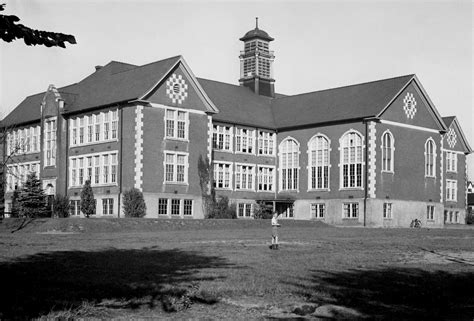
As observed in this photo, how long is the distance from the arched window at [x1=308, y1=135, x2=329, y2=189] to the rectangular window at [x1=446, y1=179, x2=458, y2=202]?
717 inches

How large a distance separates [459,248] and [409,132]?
31933 mm

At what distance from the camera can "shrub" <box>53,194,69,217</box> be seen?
53.1 m

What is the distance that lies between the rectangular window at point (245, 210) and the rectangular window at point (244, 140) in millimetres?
4400

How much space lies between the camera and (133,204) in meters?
47.8

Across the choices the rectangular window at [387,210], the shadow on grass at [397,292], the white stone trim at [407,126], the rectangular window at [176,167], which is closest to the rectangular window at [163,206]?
the rectangular window at [176,167]

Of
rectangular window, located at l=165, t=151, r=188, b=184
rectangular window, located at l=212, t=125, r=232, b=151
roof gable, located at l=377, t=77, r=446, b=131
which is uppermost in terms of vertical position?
roof gable, located at l=377, t=77, r=446, b=131

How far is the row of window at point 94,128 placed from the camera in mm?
51000

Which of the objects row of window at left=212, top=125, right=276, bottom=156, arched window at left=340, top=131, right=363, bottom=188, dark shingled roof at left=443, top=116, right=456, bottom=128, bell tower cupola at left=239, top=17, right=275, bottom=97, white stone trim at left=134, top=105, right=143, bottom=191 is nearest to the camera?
white stone trim at left=134, top=105, right=143, bottom=191

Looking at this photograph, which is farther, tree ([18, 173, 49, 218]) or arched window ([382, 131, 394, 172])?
arched window ([382, 131, 394, 172])

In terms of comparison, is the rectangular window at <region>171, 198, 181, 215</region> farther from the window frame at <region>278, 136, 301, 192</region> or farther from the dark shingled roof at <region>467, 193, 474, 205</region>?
the dark shingled roof at <region>467, 193, 474, 205</region>

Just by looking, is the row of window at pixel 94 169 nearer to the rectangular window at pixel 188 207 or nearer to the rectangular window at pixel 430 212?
the rectangular window at pixel 188 207

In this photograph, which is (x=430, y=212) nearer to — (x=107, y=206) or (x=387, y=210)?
(x=387, y=210)

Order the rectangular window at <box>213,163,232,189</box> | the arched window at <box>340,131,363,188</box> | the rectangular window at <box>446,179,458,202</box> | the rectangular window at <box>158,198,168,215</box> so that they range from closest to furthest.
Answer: the rectangular window at <box>158,198,168,215</box>, the arched window at <box>340,131,363,188</box>, the rectangular window at <box>213,163,232,189</box>, the rectangular window at <box>446,179,458,202</box>

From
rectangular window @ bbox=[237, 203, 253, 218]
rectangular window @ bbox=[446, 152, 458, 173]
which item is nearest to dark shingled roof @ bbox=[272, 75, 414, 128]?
rectangular window @ bbox=[237, 203, 253, 218]
